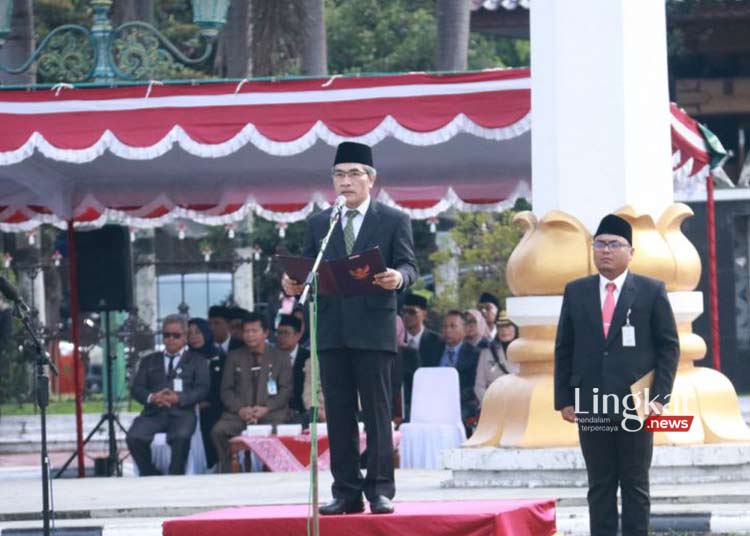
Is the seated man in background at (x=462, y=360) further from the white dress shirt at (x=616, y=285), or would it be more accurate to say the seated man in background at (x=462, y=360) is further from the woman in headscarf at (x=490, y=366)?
the white dress shirt at (x=616, y=285)

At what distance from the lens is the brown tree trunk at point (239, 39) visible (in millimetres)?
23891

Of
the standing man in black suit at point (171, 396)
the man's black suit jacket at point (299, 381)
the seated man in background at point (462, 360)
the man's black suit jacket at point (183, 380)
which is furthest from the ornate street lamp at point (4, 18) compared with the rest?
the seated man in background at point (462, 360)

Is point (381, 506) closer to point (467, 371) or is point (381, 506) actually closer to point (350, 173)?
point (350, 173)

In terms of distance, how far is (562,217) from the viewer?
1370 cm

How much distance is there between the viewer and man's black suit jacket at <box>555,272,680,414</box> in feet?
33.7

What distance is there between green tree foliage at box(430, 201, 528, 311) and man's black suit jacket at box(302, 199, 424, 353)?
18.2 meters

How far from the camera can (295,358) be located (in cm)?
1808

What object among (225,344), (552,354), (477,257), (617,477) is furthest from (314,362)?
(477,257)

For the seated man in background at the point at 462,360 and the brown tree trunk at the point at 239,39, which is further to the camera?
the brown tree trunk at the point at 239,39

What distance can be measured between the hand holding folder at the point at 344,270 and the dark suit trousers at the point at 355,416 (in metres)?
0.57

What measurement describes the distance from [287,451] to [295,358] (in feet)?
4.76

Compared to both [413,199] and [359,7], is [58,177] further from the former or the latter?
[359,7]

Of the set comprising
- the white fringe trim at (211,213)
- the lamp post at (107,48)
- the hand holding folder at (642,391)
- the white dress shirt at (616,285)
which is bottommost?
the hand holding folder at (642,391)

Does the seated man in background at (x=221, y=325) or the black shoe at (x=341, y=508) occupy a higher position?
the seated man in background at (x=221, y=325)
